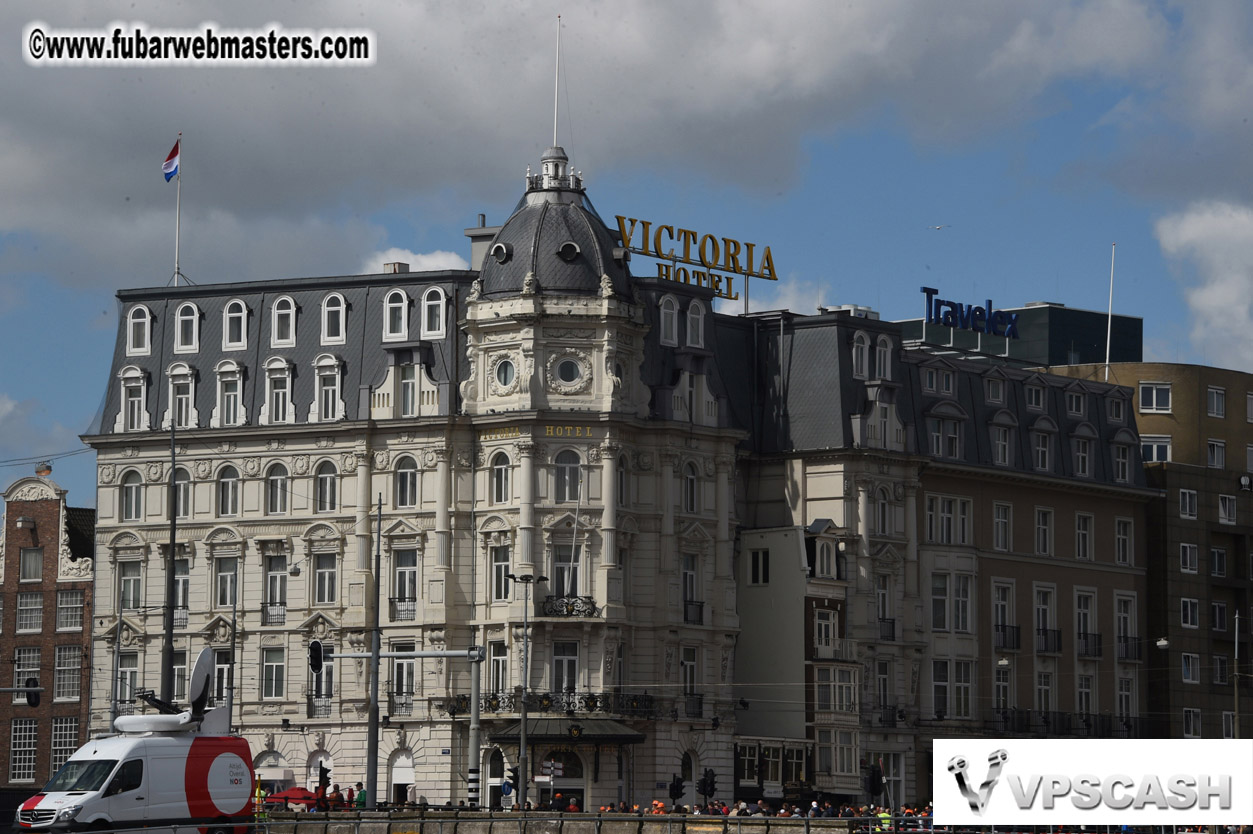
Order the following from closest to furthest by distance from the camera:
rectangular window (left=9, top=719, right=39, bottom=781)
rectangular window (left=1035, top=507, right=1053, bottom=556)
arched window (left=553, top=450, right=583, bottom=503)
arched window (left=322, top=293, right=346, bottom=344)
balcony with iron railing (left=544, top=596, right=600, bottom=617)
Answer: balcony with iron railing (left=544, top=596, right=600, bottom=617), arched window (left=553, top=450, right=583, bottom=503), arched window (left=322, top=293, right=346, bottom=344), rectangular window (left=9, top=719, right=39, bottom=781), rectangular window (left=1035, top=507, right=1053, bottom=556)

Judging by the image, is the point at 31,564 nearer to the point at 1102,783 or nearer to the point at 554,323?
the point at 554,323

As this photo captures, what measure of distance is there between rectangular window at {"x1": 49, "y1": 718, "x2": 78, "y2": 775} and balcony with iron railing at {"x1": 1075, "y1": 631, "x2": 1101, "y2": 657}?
49600 mm

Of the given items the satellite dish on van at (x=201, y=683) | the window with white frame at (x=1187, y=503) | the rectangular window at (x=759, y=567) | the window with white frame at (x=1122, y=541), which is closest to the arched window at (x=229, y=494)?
the rectangular window at (x=759, y=567)

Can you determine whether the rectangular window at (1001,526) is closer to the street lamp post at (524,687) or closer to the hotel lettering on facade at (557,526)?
the hotel lettering on facade at (557,526)

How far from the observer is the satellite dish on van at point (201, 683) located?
216 ft

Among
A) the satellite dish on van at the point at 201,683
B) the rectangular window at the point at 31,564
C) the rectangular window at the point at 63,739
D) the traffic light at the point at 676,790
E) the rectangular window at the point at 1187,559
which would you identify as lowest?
the traffic light at the point at 676,790

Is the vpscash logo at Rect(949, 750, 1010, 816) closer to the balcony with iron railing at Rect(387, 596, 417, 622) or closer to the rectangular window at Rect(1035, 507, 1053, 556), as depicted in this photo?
the balcony with iron railing at Rect(387, 596, 417, 622)

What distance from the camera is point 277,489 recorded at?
357ft

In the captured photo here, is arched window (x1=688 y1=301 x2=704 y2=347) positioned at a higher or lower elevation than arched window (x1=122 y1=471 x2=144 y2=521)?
higher

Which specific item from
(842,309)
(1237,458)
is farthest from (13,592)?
(1237,458)

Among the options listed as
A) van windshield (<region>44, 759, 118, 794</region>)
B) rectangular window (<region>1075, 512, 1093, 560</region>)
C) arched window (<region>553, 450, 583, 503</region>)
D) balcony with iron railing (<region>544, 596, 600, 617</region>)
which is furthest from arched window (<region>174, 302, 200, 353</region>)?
van windshield (<region>44, 759, 118, 794</region>)

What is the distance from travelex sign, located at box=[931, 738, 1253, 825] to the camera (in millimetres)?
46875

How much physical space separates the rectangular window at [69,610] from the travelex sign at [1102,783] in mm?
73009

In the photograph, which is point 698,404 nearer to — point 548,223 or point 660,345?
point 660,345
